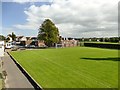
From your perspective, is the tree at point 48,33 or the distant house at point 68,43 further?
the distant house at point 68,43

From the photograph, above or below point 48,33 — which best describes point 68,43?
below

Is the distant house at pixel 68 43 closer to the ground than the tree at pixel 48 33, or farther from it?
closer to the ground

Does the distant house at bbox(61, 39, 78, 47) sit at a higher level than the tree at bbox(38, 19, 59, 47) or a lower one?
lower

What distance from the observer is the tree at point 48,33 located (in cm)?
8212

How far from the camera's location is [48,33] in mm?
82875

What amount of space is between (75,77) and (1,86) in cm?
635

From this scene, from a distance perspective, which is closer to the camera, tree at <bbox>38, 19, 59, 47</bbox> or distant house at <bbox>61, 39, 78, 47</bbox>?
tree at <bbox>38, 19, 59, 47</bbox>

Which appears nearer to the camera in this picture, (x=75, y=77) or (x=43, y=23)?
(x=75, y=77)

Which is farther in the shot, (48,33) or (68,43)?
(68,43)

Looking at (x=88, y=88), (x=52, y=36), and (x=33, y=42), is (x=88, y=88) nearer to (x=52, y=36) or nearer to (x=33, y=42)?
(x=52, y=36)

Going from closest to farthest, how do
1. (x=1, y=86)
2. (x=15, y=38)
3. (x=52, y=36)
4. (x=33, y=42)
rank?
(x=1, y=86) → (x=52, y=36) → (x=33, y=42) → (x=15, y=38)

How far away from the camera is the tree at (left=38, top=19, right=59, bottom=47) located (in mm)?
82125

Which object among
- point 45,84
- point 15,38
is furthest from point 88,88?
point 15,38

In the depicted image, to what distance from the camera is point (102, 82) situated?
58.1 ft
